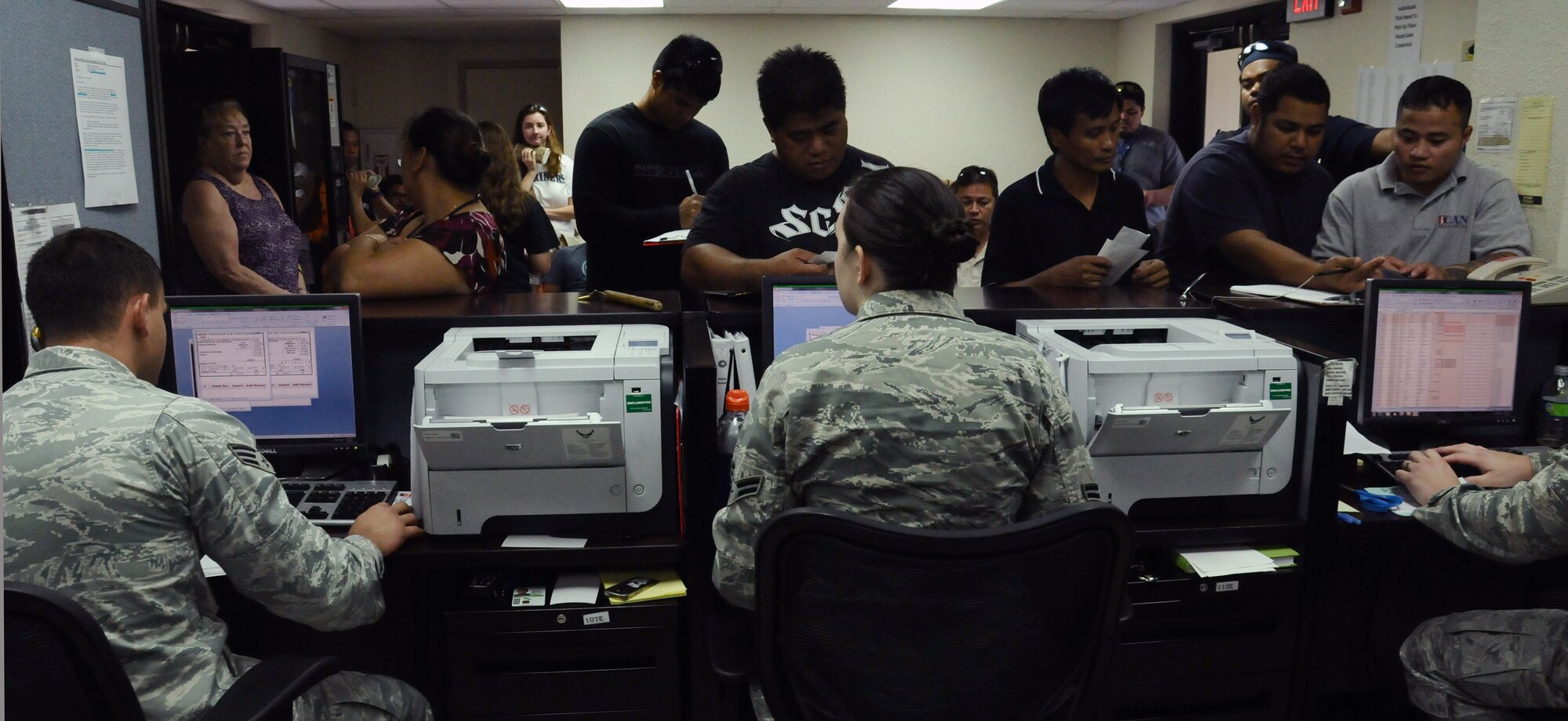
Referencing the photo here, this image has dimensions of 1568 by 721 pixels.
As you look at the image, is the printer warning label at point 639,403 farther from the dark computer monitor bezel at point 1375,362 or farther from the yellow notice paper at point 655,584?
the dark computer monitor bezel at point 1375,362

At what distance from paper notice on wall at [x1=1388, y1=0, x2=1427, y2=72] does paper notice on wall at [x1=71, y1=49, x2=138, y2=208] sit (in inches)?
195

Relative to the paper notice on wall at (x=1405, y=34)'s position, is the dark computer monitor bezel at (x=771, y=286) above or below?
below

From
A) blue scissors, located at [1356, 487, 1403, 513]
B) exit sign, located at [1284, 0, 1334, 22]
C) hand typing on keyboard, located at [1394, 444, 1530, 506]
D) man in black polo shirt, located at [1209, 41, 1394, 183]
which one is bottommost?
blue scissors, located at [1356, 487, 1403, 513]

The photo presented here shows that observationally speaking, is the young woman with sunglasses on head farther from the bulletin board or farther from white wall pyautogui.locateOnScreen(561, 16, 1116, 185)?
the bulletin board

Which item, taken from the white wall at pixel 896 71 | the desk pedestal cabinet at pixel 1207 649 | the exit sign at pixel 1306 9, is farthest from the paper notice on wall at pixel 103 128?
the white wall at pixel 896 71

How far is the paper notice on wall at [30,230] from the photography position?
214 centimetres

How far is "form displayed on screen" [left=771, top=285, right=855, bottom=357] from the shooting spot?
2.17 m

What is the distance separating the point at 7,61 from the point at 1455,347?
116 inches

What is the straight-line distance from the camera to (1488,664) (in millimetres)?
1842

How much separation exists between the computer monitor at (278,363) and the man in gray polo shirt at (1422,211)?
2294 mm

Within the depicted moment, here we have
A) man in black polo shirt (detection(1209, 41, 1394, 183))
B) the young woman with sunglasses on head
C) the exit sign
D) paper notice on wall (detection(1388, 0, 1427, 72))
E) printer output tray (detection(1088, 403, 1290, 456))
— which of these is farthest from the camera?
the young woman with sunglasses on head

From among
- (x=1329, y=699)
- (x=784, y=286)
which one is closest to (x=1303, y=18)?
(x=1329, y=699)

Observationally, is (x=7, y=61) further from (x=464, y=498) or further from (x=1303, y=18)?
(x=1303, y=18)

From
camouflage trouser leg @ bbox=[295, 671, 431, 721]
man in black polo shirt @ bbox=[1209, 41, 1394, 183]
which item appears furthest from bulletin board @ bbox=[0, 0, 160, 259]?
man in black polo shirt @ bbox=[1209, 41, 1394, 183]
